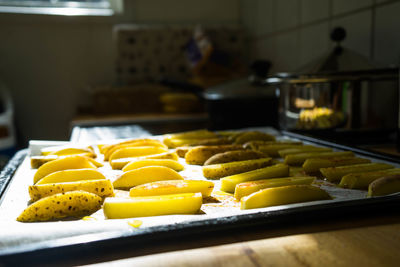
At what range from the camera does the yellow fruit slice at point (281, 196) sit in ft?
2.22

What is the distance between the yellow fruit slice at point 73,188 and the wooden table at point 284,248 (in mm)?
284

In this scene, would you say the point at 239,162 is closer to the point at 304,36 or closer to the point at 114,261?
the point at 114,261

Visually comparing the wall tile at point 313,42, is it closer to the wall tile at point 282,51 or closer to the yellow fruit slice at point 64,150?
the wall tile at point 282,51

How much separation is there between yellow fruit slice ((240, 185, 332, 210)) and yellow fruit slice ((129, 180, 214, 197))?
11 cm

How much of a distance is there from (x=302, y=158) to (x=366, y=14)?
0.88m

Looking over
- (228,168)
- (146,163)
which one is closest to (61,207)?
(146,163)

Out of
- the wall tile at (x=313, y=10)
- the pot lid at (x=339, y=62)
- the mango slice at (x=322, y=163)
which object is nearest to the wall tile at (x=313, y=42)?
the wall tile at (x=313, y=10)

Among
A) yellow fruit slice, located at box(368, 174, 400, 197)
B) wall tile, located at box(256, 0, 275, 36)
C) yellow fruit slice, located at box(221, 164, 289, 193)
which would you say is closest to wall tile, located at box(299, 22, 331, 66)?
wall tile, located at box(256, 0, 275, 36)

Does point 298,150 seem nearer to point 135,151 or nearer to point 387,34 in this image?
point 135,151

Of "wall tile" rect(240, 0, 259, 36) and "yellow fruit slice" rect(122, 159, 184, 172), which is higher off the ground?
"wall tile" rect(240, 0, 259, 36)

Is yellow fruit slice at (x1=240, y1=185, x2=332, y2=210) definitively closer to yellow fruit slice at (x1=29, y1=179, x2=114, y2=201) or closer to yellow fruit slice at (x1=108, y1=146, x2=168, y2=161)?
yellow fruit slice at (x1=29, y1=179, x2=114, y2=201)

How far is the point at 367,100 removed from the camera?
47.7 inches

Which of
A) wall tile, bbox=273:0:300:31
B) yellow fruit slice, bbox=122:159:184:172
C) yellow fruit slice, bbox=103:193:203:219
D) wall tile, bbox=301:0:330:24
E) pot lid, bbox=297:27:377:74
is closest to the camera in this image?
yellow fruit slice, bbox=103:193:203:219

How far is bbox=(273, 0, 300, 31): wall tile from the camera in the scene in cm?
222
